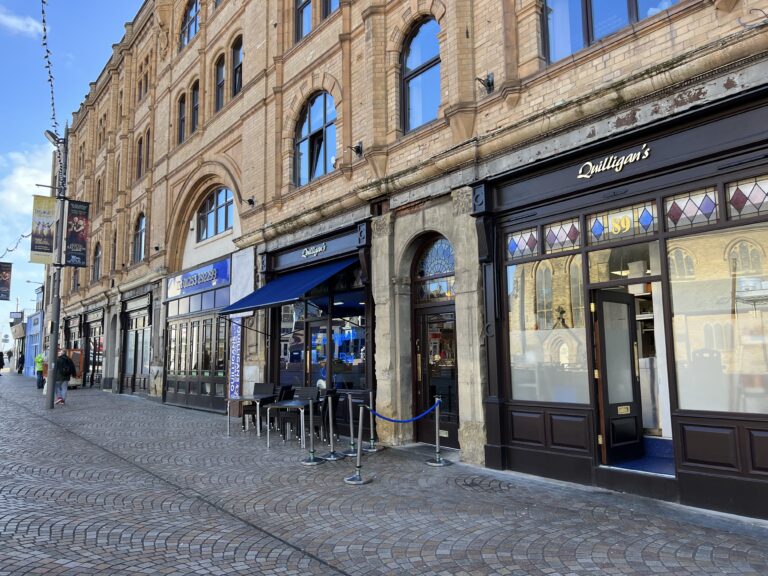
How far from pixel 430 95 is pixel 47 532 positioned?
838 centimetres

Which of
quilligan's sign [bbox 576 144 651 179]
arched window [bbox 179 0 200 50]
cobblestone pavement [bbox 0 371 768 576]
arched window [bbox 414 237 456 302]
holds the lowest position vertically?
cobblestone pavement [bbox 0 371 768 576]

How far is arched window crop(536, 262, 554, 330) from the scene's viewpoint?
7.70 meters

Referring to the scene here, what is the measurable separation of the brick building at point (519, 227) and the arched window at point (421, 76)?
41 mm

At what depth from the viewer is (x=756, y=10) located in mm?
5484

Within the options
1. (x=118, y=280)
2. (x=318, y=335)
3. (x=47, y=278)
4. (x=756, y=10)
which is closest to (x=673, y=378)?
(x=756, y=10)

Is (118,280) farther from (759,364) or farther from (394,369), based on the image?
(759,364)

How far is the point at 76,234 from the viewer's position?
18500 mm

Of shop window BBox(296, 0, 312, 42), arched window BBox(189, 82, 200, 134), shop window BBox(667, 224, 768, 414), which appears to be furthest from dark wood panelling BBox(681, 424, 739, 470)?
arched window BBox(189, 82, 200, 134)

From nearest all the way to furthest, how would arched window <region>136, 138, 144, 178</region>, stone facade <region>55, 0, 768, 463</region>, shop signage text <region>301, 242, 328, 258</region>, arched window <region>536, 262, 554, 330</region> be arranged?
stone facade <region>55, 0, 768, 463</region> < arched window <region>536, 262, 554, 330</region> < shop signage text <region>301, 242, 328, 258</region> < arched window <region>136, 138, 144, 178</region>

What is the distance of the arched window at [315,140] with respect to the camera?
40.7 feet

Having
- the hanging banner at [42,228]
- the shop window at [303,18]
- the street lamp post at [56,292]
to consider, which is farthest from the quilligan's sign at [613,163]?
the hanging banner at [42,228]

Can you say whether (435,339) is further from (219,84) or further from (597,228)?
(219,84)

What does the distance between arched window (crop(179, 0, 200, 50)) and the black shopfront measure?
52.9 ft

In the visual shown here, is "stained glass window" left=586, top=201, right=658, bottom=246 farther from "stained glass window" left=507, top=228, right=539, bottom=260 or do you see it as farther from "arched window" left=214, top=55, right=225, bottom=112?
"arched window" left=214, top=55, right=225, bottom=112
